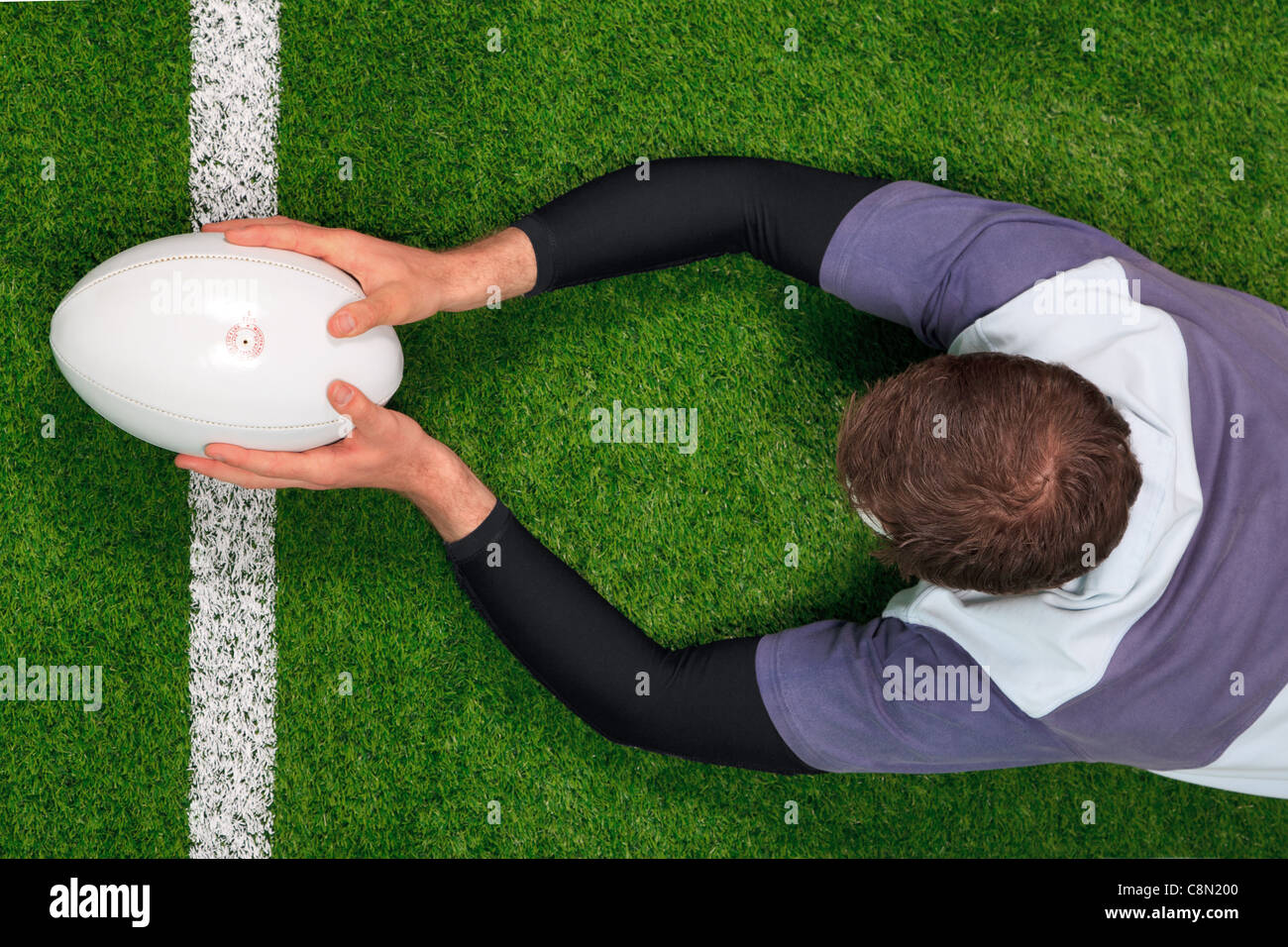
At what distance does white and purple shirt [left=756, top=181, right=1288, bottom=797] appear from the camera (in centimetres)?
162

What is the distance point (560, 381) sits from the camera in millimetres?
2314

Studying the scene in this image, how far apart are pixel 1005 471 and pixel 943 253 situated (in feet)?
1.66

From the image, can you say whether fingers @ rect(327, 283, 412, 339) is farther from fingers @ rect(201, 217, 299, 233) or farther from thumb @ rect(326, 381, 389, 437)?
fingers @ rect(201, 217, 299, 233)

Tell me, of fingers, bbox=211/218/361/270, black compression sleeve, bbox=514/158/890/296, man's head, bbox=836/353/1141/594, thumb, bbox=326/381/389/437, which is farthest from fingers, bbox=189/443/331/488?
man's head, bbox=836/353/1141/594

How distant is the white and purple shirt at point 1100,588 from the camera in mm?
1623

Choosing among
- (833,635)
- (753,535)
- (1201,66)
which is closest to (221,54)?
(753,535)

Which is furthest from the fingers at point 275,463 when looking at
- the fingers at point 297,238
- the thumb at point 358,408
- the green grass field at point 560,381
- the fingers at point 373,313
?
the green grass field at point 560,381

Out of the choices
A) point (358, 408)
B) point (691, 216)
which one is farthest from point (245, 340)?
point (691, 216)

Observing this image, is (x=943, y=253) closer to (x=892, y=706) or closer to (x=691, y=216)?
(x=691, y=216)

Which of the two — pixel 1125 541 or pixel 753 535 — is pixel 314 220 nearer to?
pixel 753 535

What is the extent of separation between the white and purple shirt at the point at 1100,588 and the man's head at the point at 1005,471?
4.3 inches

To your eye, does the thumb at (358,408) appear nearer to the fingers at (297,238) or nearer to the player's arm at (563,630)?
the player's arm at (563,630)

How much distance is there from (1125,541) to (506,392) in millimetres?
1390

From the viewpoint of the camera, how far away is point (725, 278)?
234 centimetres
